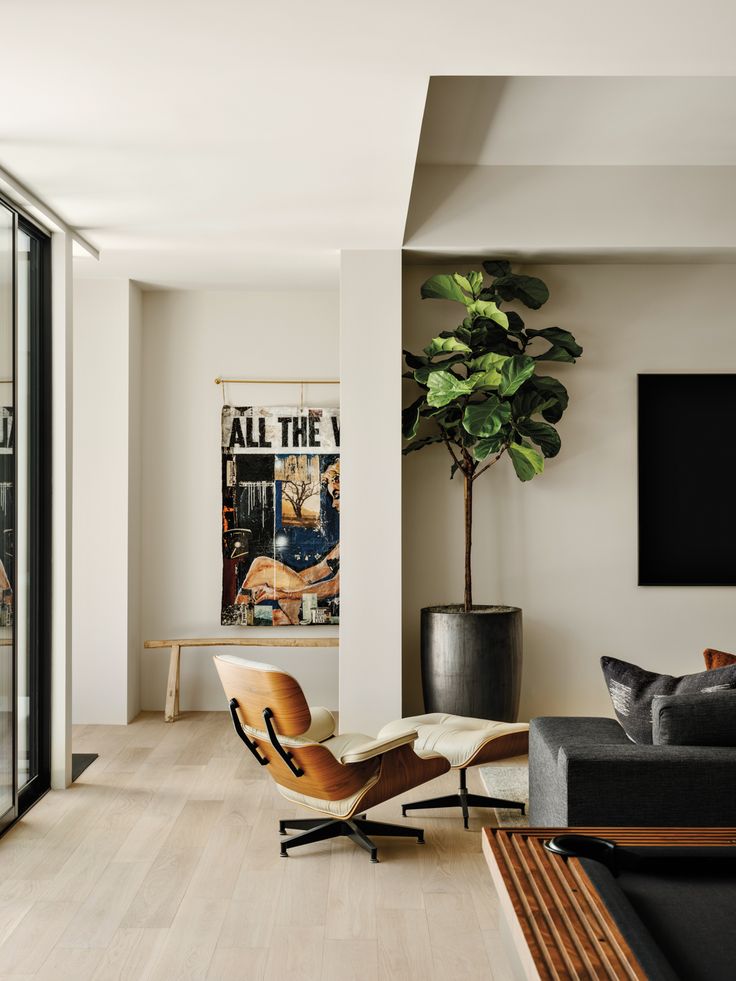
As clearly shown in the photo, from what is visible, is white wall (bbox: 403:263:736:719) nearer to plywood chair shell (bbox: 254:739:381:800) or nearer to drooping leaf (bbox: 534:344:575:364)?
drooping leaf (bbox: 534:344:575:364)

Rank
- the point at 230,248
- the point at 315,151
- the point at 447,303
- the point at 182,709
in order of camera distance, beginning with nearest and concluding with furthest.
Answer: the point at 315,151, the point at 230,248, the point at 447,303, the point at 182,709

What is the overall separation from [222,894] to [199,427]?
3345 millimetres

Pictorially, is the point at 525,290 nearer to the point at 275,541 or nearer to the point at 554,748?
the point at 275,541

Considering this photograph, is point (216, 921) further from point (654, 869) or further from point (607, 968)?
point (607, 968)

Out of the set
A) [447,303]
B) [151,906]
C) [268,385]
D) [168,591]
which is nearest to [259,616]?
[168,591]

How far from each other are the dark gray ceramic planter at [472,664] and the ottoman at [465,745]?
77cm

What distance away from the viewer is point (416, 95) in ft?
9.87

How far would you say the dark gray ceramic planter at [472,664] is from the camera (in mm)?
4961

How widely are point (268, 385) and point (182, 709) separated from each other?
209cm

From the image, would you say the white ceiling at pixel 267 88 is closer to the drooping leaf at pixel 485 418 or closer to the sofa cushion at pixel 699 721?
the drooping leaf at pixel 485 418

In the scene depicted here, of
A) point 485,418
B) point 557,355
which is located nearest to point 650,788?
point 485,418

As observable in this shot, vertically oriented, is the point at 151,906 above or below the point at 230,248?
below

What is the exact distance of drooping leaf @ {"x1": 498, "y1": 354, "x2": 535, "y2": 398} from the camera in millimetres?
4852

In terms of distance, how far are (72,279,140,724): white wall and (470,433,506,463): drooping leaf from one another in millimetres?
2119
